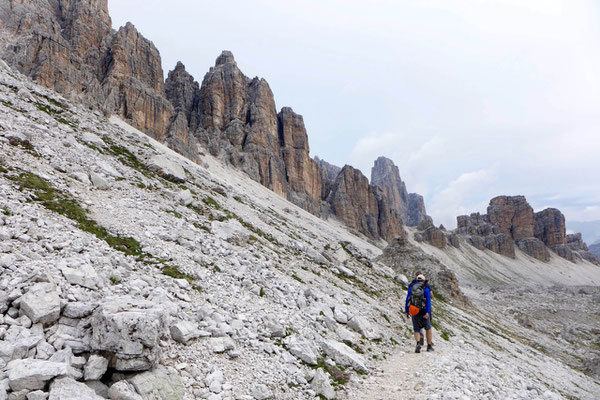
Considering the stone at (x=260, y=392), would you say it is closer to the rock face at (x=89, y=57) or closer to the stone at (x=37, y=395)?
the stone at (x=37, y=395)

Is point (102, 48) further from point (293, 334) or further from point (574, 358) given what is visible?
point (574, 358)

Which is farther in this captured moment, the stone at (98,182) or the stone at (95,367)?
the stone at (98,182)

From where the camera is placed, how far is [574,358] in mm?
41938

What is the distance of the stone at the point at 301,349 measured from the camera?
10.2 metres

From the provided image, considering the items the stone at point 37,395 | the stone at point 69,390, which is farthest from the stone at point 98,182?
the stone at point 37,395

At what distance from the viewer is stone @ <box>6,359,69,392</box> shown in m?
5.29

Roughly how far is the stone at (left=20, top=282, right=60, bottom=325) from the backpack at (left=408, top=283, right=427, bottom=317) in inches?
543

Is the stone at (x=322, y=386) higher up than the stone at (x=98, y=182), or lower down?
lower down

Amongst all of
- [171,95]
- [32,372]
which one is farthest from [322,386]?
[171,95]

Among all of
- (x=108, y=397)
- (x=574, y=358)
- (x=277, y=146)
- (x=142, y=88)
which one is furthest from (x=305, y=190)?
(x=108, y=397)

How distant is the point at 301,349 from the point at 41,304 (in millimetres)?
7371

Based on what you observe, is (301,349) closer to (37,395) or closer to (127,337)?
(127,337)

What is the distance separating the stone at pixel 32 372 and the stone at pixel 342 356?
8290mm

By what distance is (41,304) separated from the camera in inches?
270
